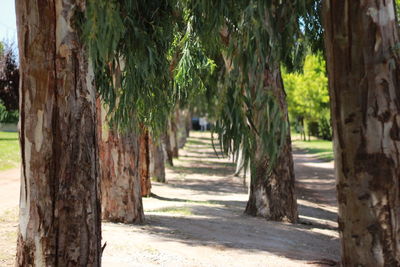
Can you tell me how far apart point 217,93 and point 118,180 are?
558cm

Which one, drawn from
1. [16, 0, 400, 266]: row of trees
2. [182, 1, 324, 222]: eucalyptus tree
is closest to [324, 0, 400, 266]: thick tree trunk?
[16, 0, 400, 266]: row of trees

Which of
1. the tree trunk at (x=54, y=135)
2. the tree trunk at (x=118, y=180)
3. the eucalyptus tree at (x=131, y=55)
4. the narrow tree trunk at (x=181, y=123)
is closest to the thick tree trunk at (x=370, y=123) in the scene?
the eucalyptus tree at (x=131, y=55)

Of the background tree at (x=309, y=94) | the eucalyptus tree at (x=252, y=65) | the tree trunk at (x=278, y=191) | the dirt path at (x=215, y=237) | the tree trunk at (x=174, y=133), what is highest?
the background tree at (x=309, y=94)

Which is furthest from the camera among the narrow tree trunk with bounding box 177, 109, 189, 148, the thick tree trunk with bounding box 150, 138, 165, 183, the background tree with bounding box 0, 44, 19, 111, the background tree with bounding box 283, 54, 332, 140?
the background tree with bounding box 283, 54, 332, 140

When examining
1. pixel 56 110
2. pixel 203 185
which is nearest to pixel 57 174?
pixel 56 110

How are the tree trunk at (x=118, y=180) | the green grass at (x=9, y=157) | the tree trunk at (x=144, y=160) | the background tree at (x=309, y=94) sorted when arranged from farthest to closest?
the background tree at (x=309, y=94) → the green grass at (x=9, y=157) → the tree trunk at (x=144, y=160) → the tree trunk at (x=118, y=180)

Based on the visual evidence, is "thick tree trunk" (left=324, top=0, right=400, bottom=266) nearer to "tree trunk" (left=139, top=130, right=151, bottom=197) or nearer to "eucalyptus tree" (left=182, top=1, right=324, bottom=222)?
"eucalyptus tree" (left=182, top=1, right=324, bottom=222)

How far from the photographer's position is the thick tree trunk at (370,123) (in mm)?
4363

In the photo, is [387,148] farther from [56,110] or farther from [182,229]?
[182,229]

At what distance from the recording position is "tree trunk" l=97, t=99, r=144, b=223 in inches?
405

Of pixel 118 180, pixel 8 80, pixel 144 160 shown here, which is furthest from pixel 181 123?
pixel 118 180

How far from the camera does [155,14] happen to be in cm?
591

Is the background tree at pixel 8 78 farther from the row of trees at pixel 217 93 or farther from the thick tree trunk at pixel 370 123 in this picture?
the thick tree trunk at pixel 370 123

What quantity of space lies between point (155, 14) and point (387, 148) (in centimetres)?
277
